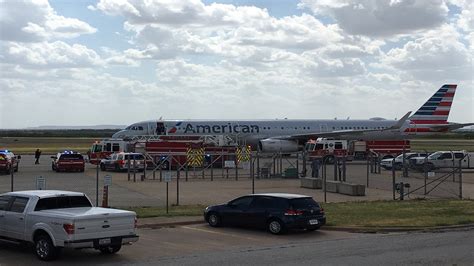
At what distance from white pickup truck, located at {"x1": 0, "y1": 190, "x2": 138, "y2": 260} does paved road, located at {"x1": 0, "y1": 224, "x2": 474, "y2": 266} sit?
0.41 m

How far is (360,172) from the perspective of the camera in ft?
151

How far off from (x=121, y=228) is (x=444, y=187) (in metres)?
24.4

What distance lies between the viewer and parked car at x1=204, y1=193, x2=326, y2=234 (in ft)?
60.1

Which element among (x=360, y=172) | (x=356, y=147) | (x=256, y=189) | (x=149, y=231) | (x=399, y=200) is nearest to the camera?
(x=149, y=231)

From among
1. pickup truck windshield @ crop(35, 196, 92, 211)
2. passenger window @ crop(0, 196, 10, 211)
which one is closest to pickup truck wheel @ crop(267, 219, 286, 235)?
pickup truck windshield @ crop(35, 196, 92, 211)

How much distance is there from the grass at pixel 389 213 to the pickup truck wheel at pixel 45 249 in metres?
7.43

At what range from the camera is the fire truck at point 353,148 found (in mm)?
54406

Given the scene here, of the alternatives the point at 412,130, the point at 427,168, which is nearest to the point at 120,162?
the point at 427,168

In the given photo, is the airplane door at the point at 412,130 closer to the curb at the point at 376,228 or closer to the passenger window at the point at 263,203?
the curb at the point at 376,228

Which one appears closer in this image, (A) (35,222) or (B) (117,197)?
(A) (35,222)

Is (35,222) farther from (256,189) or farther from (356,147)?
(356,147)

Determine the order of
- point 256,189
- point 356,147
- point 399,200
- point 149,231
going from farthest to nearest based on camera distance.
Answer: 1. point 356,147
2. point 256,189
3. point 399,200
4. point 149,231

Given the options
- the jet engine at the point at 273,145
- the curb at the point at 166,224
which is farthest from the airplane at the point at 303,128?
the curb at the point at 166,224

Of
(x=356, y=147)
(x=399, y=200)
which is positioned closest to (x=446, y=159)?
(x=356, y=147)
